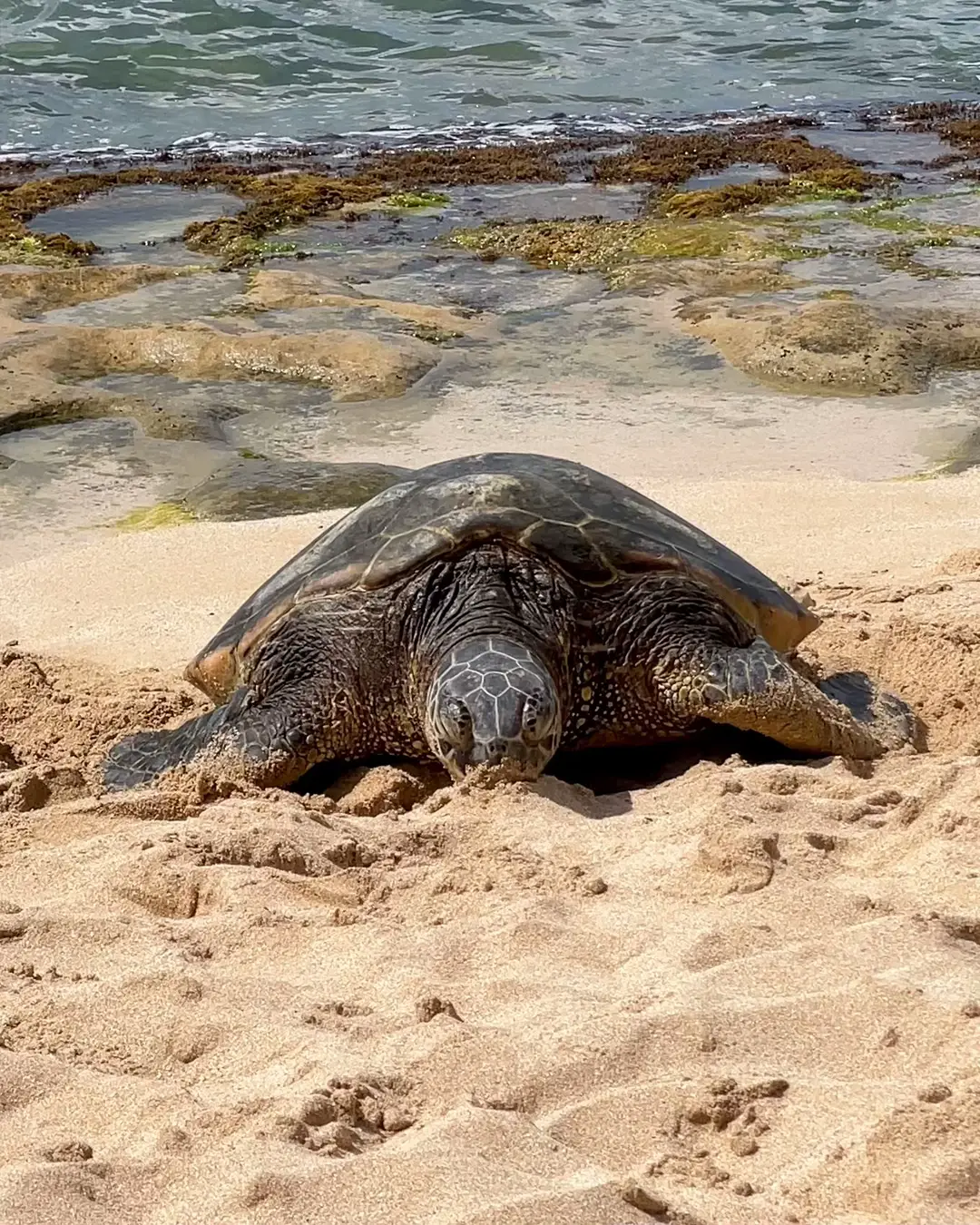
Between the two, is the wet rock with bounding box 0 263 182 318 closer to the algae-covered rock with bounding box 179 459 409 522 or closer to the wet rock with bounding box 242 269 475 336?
the wet rock with bounding box 242 269 475 336

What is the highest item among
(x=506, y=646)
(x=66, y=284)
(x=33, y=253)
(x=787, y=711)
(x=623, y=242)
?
(x=623, y=242)

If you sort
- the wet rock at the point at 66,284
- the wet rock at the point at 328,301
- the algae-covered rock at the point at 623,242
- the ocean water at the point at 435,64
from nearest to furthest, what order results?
the wet rock at the point at 328,301
the wet rock at the point at 66,284
the algae-covered rock at the point at 623,242
the ocean water at the point at 435,64

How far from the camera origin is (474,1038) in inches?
86.9

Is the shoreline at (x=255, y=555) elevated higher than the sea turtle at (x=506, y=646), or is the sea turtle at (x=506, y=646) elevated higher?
the sea turtle at (x=506, y=646)

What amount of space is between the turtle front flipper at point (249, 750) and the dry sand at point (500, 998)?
128 mm

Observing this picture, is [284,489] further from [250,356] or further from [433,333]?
[433,333]

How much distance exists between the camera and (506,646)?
3826mm

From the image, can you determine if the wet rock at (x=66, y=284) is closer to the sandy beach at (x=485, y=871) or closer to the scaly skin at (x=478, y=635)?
the sandy beach at (x=485, y=871)

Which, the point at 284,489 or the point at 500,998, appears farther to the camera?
the point at 284,489

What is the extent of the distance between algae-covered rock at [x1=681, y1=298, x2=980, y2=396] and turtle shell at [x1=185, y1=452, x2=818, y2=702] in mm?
5292

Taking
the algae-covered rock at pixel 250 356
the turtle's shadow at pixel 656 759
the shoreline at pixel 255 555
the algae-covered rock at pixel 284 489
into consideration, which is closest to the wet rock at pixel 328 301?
the algae-covered rock at pixel 250 356

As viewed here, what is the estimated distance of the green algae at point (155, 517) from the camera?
733 cm

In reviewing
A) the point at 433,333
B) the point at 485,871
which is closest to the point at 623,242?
the point at 433,333

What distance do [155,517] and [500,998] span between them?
5.54 meters
